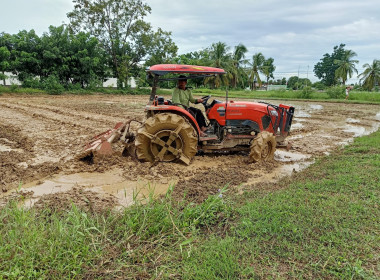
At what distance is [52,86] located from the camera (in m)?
23.7

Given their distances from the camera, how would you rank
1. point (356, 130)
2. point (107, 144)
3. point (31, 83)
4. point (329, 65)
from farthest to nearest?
point (329, 65) < point (31, 83) < point (356, 130) < point (107, 144)

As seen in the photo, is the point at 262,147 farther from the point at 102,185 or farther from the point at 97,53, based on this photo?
the point at 97,53

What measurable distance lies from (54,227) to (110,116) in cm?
1062

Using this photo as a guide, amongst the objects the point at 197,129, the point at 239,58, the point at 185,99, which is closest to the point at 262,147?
the point at 197,129

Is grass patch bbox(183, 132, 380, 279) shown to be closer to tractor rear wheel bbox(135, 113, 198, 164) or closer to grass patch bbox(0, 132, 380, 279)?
grass patch bbox(0, 132, 380, 279)

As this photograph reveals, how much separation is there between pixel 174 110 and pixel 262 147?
197cm

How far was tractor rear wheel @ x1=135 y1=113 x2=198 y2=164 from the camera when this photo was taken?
210 inches

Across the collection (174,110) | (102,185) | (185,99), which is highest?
(185,99)

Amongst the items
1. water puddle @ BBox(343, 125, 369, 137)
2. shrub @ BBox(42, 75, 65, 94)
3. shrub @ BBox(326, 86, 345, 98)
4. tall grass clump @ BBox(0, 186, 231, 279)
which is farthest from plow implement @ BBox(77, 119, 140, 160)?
shrub @ BBox(326, 86, 345, 98)

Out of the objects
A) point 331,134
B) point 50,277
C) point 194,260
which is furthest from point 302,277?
point 331,134

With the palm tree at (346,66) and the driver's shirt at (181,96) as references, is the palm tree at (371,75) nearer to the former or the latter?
the palm tree at (346,66)

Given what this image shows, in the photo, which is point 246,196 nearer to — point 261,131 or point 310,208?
point 310,208

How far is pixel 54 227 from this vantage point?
2643 millimetres

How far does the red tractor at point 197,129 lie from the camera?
5.35 metres
